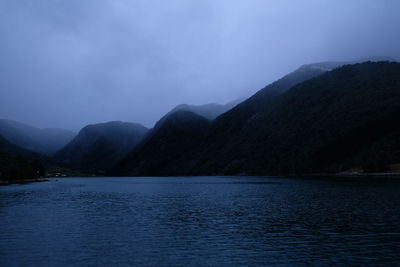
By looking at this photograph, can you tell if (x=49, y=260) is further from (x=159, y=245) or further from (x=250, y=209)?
(x=250, y=209)

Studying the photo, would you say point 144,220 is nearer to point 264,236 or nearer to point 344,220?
point 264,236

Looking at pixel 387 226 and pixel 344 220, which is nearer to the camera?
pixel 387 226

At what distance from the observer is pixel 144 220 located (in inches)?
2295

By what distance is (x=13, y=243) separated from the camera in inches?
1610

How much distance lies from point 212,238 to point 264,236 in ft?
20.5

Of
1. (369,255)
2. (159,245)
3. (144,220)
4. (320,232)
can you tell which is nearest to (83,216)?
(144,220)

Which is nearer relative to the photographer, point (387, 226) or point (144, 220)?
point (387, 226)

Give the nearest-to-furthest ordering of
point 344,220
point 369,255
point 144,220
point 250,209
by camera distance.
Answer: point 369,255
point 344,220
point 144,220
point 250,209

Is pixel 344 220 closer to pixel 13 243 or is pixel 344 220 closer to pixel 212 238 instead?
pixel 212 238

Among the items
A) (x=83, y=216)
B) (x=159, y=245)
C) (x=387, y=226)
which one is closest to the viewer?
(x=159, y=245)

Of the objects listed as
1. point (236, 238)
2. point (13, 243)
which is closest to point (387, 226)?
point (236, 238)

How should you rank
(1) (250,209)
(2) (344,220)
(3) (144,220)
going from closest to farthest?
1. (2) (344,220)
2. (3) (144,220)
3. (1) (250,209)

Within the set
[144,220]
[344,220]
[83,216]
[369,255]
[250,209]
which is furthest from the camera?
[250,209]

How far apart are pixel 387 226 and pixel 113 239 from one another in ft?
113
